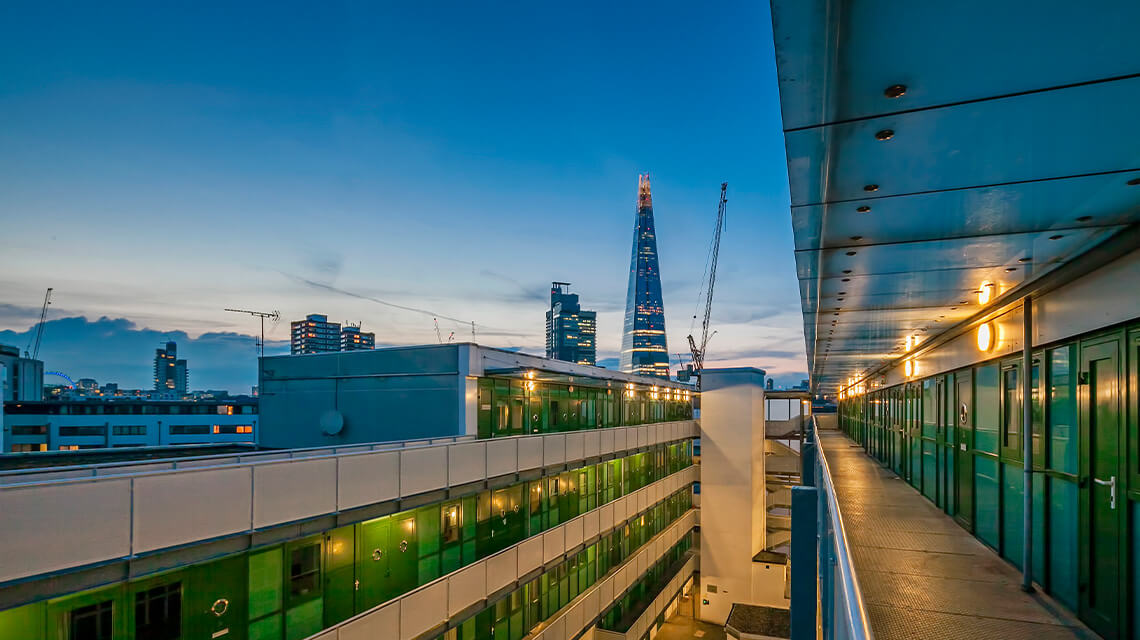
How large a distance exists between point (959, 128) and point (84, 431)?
75.2 metres

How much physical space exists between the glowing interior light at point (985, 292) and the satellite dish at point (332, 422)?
17305 mm

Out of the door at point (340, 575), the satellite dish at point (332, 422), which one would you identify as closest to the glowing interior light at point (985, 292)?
the door at point (340, 575)

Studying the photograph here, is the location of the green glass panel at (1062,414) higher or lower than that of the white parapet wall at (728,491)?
higher

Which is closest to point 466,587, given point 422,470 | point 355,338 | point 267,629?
point 422,470

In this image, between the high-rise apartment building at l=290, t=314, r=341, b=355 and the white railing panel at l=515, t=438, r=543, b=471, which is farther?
the high-rise apartment building at l=290, t=314, r=341, b=355

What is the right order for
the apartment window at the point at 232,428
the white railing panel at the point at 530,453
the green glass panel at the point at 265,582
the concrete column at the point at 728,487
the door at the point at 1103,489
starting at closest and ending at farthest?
1. the door at the point at 1103,489
2. the green glass panel at the point at 265,582
3. the white railing panel at the point at 530,453
4. the concrete column at the point at 728,487
5. the apartment window at the point at 232,428

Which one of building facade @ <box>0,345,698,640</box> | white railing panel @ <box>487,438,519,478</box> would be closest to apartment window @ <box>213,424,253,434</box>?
building facade @ <box>0,345,698,640</box>

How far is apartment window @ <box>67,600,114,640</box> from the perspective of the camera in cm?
777

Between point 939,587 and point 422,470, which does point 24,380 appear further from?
point 939,587

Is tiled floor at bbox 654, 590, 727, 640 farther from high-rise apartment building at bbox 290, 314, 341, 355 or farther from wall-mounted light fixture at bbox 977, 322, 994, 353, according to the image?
high-rise apartment building at bbox 290, 314, 341, 355

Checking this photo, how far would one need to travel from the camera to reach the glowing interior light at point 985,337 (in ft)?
27.4

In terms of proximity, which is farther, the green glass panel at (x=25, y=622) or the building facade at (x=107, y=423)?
the building facade at (x=107, y=423)

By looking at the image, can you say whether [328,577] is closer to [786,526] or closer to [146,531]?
[146,531]

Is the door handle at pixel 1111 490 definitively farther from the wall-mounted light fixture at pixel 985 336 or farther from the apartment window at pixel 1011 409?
the wall-mounted light fixture at pixel 985 336
